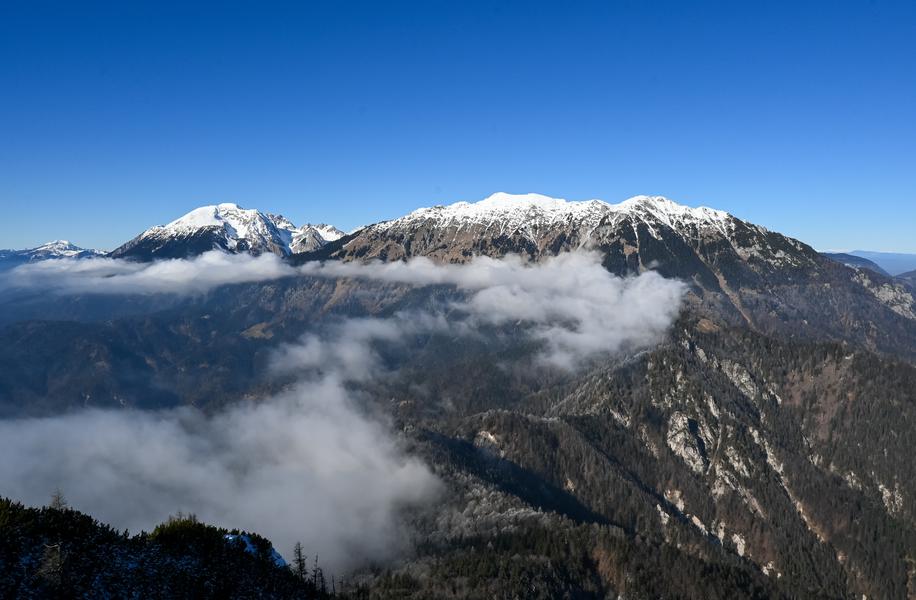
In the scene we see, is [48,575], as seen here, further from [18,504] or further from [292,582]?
[292,582]

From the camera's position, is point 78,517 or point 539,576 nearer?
point 78,517

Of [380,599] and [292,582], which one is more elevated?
[292,582]

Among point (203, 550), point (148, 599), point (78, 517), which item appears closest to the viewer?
point (148, 599)

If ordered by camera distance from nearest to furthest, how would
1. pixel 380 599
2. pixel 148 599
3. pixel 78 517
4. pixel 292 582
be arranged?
1. pixel 148 599
2. pixel 78 517
3. pixel 292 582
4. pixel 380 599

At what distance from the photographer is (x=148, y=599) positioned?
71938 millimetres

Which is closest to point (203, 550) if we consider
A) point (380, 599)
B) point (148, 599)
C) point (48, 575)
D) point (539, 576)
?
point (148, 599)

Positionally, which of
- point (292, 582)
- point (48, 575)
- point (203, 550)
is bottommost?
point (292, 582)

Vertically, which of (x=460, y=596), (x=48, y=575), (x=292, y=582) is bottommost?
(x=460, y=596)

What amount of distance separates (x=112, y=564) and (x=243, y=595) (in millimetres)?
17265

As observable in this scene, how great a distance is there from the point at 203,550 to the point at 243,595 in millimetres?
9929

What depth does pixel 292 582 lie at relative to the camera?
3686 inches

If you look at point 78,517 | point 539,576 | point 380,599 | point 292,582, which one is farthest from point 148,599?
point 539,576

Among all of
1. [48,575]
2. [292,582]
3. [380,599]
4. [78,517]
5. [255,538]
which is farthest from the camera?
[380,599]

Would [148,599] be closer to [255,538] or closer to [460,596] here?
[255,538]
